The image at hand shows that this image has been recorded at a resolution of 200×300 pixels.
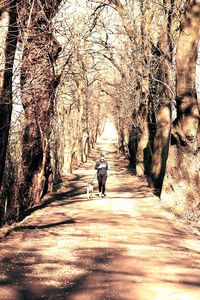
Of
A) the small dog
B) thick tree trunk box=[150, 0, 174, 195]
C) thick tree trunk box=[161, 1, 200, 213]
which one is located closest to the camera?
thick tree trunk box=[161, 1, 200, 213]

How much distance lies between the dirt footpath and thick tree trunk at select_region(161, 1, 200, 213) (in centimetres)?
103

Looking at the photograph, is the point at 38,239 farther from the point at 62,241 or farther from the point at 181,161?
the point at 181,161

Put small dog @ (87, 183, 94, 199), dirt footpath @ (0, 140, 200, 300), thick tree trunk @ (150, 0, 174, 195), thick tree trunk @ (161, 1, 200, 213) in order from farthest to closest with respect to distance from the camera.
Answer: thick tree trunk @ (150, 0, 174, 195)
small dog @ (87, 183, 94, 199)
thick tree trunk @ (161, 1, 200, 213)
dirt footpath @ (0, 140, 200, 300)

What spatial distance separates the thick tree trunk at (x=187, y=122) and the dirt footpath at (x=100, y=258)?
3.38 ft

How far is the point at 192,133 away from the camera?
14438 millimetres

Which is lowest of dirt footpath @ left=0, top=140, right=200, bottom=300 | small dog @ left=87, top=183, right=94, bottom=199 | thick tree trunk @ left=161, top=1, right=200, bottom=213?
small dog @ left=87, top=183, right=94, bottom=199

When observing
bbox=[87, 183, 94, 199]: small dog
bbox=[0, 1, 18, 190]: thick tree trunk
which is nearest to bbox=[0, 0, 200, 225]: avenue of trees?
bbox=[0, 1, 18, 190]: thick tree trunk

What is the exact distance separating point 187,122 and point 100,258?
7.28 metres

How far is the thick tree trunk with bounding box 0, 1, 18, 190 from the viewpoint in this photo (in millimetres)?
10758

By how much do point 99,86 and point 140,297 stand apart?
4268 centimetres

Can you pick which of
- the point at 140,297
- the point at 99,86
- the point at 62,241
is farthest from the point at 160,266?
the point at 99,86

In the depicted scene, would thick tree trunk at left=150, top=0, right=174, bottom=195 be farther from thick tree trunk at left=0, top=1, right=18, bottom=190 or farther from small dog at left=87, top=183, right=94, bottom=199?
thick tree trunk at left=0, top=1, right=18, bottom=190

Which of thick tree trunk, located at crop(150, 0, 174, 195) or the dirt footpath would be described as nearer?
the dirt footpath

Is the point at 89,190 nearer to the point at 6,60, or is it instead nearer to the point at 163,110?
the point at 163,110
